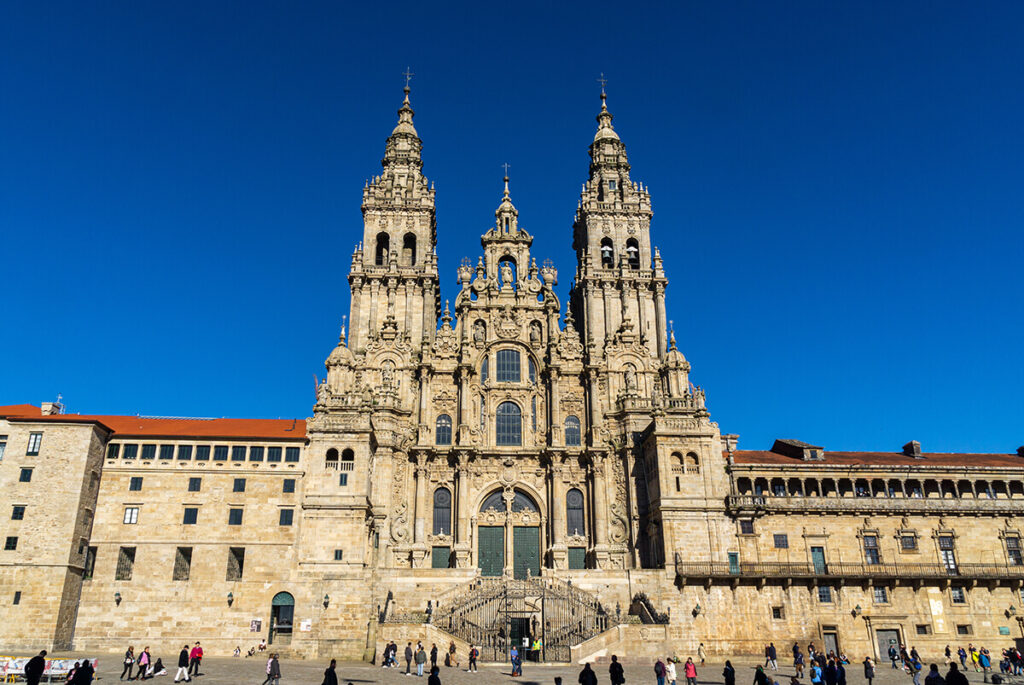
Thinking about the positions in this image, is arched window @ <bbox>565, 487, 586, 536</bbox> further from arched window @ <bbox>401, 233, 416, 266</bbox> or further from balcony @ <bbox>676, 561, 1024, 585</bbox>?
arched window @ <bbox>401, 233, 416, 266</bbox>

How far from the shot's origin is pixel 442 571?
155ft

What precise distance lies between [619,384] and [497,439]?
33.7ft

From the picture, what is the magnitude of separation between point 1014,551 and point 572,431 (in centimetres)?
3061

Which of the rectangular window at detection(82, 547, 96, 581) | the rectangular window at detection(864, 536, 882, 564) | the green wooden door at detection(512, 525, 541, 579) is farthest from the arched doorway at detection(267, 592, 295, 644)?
the rectangular window at detection(864, 536, 882, 564)

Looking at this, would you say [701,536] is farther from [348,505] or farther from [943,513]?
[348,505]

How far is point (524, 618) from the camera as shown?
44094 millimetres

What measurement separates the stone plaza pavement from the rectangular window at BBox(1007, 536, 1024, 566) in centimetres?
1312

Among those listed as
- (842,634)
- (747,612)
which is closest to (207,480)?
(747,612)

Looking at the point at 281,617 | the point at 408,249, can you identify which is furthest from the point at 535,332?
the point at 281,617

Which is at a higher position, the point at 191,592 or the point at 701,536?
the point at 701,536

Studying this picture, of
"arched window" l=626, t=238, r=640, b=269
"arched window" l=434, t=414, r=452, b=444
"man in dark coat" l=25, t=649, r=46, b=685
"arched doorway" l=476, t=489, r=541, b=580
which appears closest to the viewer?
"man in dark coat" l=25, t=649, r=46, b=685

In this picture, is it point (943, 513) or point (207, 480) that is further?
point (943, 513)

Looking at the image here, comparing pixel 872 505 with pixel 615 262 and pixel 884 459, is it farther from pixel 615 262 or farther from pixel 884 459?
pixel 615 262

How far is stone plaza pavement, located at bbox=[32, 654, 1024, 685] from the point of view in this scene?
32.8m
